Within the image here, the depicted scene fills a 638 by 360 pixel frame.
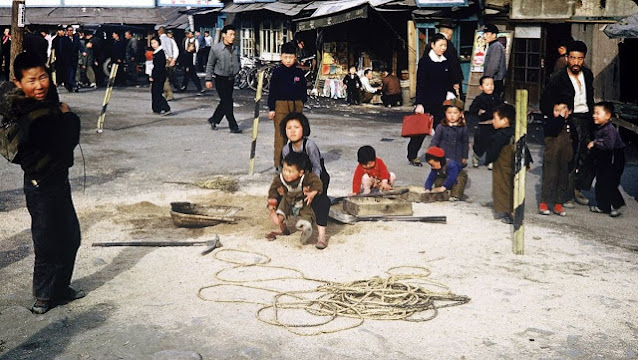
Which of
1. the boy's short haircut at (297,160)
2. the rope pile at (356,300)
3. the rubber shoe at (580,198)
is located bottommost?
the rope pile at (356,300)

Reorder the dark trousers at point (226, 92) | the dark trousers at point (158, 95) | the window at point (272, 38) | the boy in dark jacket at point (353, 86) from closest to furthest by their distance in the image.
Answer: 1. the dark trousers at point (226, 92)
2. the dark trousers at point (158, 95)
3. the boy in dark jacket at point (353, 86)
4. the window at point (272, 38)

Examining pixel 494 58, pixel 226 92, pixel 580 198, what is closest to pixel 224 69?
pixel 226 92

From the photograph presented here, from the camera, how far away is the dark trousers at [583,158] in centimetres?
949

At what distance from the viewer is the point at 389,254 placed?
7.27m

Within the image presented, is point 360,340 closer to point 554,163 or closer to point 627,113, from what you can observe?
point 554,163

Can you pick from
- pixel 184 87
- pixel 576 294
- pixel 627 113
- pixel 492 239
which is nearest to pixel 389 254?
pixel 492 239

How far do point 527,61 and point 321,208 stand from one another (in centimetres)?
1362

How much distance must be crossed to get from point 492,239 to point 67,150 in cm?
408

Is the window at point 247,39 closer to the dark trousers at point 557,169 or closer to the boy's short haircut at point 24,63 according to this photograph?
the dark trousers at point 557,169

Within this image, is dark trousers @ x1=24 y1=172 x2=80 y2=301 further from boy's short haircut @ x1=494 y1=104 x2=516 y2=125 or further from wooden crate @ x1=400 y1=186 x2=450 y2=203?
boy's short haircut @ x1=494 y1=104 x2=516 y2=125

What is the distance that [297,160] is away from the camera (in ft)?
25.2

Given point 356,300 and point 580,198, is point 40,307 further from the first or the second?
point 580,198

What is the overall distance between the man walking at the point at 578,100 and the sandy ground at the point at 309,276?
1.64 ft

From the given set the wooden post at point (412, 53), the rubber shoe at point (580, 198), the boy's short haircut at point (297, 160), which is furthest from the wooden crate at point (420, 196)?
the wooden post at point (412, 53)
